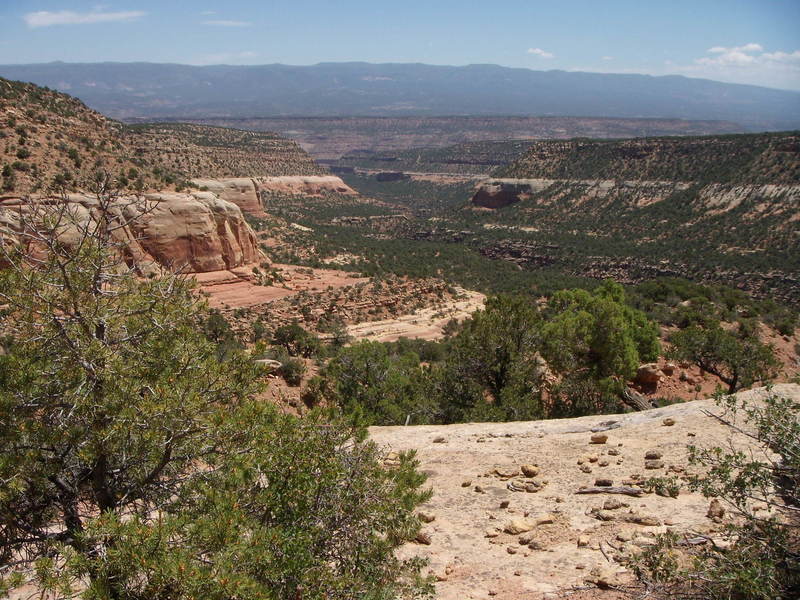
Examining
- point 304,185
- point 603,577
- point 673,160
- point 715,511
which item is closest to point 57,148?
point 603,577

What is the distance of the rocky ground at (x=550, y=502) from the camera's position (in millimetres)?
7168

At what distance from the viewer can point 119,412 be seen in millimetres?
5605

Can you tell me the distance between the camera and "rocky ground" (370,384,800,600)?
7.17 metres

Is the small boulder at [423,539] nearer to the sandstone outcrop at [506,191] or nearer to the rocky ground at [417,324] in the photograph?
the rocky ground at [417,324]

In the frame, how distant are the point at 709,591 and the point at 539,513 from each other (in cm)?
371

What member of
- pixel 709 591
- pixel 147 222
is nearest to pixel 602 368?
pixel 709 591

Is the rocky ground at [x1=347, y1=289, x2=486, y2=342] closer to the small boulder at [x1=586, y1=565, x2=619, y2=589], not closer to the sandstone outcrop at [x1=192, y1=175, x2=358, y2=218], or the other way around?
the sandstone outcrop at [x1=192, y1=175, x2=358, y2=218]

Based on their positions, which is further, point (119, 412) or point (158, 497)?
point (158, 497)

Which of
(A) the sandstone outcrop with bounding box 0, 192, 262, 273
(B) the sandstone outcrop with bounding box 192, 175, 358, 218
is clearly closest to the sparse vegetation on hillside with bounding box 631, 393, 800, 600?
(A) the sandstone outcrop with bounding box 0, 192, 262, 273

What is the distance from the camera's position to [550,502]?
9.20 m

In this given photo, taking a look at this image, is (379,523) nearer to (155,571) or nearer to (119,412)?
(155,571)

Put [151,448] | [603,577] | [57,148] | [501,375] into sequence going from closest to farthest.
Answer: [151,448], [603,577], [501,375], [57,148]

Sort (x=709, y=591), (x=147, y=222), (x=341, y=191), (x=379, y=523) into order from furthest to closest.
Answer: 1. (x=341, y=191)
2. (x=147, y=222)
3. (x=379, y=523)
4. (x=709, y=591)

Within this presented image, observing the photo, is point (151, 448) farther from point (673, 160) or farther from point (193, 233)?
point (673, 160)
